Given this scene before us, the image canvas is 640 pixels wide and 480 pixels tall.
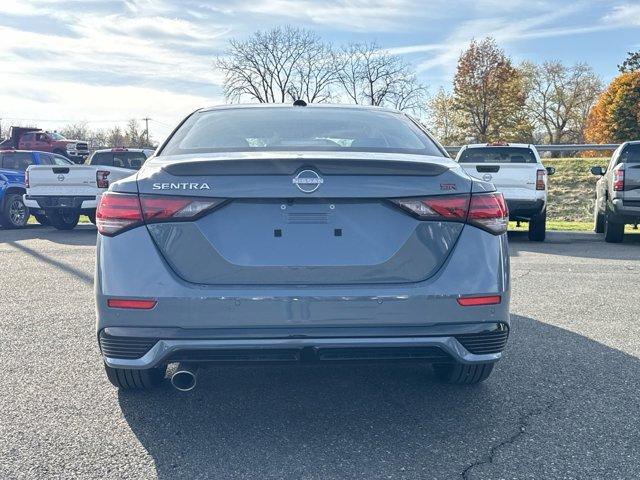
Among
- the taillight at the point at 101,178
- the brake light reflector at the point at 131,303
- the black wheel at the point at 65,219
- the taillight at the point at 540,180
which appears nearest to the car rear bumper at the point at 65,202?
the taillight at the point at 101,178

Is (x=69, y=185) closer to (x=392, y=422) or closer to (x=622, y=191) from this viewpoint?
(x=622, y=191)

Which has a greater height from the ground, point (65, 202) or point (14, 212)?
point (65, 202)

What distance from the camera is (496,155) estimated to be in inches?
493

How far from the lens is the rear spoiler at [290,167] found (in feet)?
8.80

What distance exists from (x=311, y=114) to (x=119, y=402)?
78.4 inches

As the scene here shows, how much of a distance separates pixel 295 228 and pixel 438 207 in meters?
0.63

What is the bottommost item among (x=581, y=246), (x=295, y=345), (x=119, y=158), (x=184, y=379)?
(x=581, y=246)

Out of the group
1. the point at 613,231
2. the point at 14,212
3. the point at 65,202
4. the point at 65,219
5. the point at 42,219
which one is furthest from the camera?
the point at 42,219

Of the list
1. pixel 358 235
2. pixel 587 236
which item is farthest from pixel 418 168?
A: pixel 587 236

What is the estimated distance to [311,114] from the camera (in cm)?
384

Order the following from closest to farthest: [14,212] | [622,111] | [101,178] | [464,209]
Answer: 1. [464,209]
2. [101,178]
3. [14,212]
4. [622,111]

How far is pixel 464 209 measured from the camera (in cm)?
276

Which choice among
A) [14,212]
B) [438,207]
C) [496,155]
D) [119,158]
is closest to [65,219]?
[14,212]

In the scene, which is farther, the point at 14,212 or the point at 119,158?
the point at 119,158
